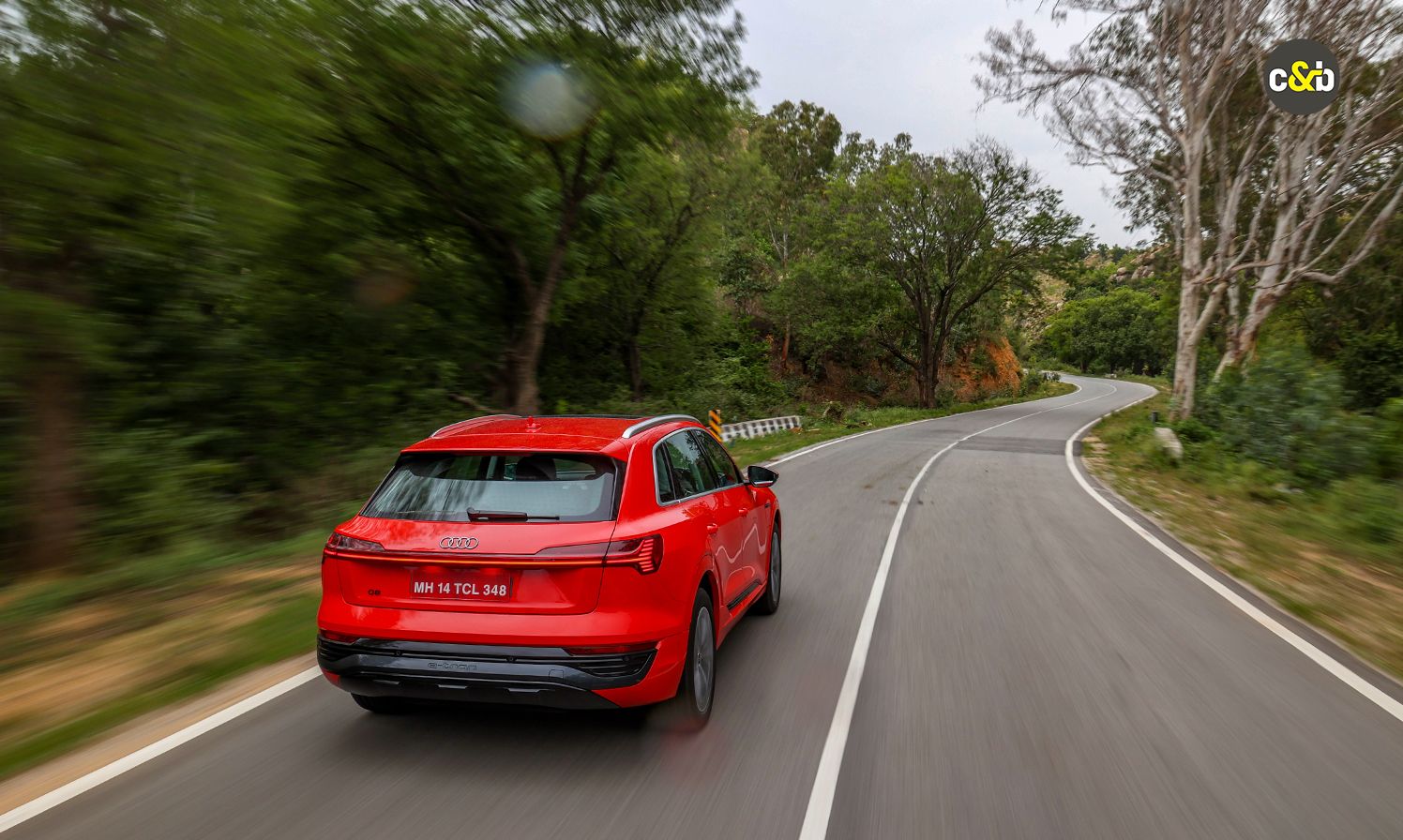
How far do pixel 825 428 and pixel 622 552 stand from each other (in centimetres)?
2503

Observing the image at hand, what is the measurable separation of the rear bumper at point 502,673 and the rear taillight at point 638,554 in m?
0.39

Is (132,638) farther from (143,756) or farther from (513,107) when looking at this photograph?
(513,107)

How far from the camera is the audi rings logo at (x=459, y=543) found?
11.9 feet

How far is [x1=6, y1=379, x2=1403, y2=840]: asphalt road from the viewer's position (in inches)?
128

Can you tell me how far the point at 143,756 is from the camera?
3816 mm

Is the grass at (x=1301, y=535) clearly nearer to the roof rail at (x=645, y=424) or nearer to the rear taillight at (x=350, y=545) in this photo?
the roof rail at (x=645, y=424)

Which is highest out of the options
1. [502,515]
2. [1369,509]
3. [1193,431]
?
[502,515]

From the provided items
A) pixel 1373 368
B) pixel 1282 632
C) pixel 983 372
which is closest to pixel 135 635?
pixel 1282 632

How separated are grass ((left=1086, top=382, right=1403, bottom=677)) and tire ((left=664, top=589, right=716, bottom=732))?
462 cm

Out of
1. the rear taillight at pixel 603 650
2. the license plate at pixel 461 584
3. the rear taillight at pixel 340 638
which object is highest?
the license plate at pixel 461 584

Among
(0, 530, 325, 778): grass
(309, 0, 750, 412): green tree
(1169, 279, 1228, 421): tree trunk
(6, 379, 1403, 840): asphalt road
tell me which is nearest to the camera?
(6, 379, 1403, 840): asphalt road

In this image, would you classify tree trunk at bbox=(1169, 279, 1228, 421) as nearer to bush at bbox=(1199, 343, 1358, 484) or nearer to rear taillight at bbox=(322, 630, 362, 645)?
bush at bbox=(1199, 343, 1358, 484)

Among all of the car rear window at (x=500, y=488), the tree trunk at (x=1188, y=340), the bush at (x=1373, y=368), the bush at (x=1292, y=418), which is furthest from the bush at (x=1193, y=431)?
the car rear window at (x=500, y=488)

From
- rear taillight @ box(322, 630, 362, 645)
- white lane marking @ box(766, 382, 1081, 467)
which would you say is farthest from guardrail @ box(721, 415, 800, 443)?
rear taillight @ box(322, 630, 362, 645)
